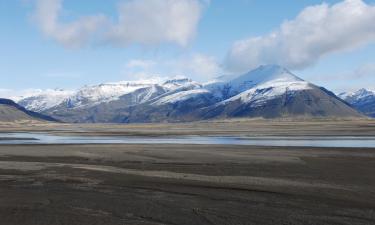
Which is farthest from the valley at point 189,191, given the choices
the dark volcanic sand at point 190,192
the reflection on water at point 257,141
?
the reflection on water at point 257,141

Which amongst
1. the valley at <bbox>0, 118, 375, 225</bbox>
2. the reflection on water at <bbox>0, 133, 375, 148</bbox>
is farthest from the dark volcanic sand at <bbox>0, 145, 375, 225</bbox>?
the reflection on water at <bbox>0, 133, 375, 148</bbox>

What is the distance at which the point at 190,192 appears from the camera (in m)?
25.7

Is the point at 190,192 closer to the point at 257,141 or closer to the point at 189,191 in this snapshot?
the point at 189,191

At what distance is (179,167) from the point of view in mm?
37938

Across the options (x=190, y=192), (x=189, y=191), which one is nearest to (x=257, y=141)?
(x=189, y=191)

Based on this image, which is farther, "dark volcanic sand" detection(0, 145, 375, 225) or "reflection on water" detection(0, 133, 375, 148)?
"reflection on water" detection(0, 133, 375, 148)

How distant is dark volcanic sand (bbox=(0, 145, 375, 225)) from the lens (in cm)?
1969

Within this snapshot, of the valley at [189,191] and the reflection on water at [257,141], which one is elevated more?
the reflection on water at [257,141]

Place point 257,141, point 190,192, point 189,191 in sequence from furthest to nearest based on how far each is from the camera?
point 257,141 → point 189,191 → point 190,192

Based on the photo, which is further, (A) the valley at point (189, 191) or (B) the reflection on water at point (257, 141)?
(B) the reflection on water at point (257, 141)

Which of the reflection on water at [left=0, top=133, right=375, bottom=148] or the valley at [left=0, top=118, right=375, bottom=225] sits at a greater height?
the reflection on water at [left=0, top=133, right=375, bottom=148]

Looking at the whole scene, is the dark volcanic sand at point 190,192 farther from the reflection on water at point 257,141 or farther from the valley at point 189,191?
the reflection on water at point 257,141

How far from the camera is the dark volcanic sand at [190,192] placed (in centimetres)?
1969

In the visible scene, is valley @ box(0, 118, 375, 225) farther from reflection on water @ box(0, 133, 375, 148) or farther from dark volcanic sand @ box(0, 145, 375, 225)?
reflection on water @ box(0, 133, 375, 148)
